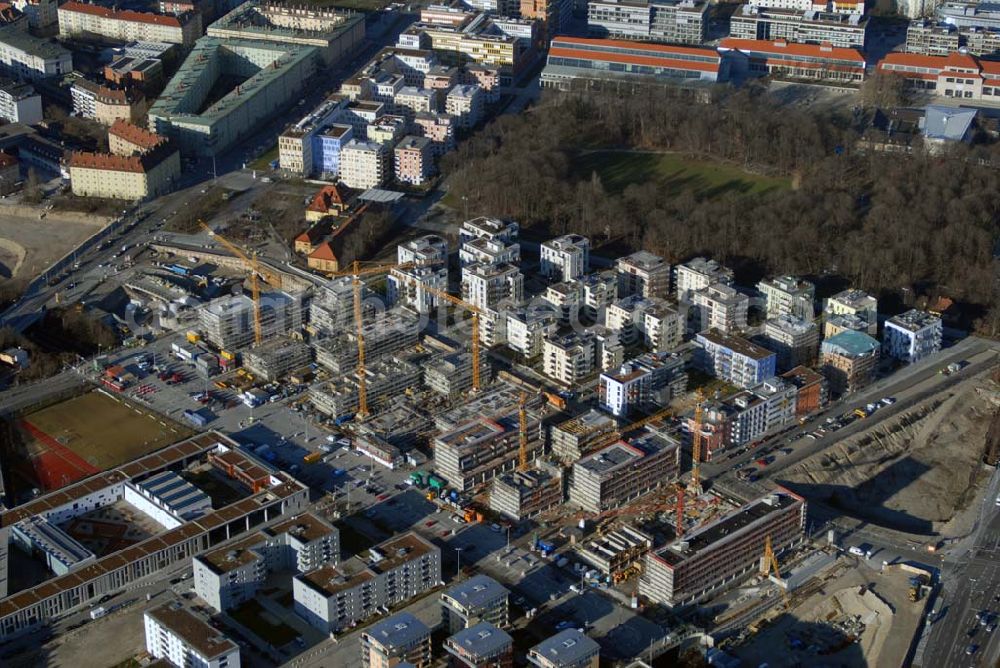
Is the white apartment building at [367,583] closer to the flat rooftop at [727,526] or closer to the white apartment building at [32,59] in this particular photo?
the flat rooftop at [727,526]

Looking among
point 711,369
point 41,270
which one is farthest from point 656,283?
point 41,270

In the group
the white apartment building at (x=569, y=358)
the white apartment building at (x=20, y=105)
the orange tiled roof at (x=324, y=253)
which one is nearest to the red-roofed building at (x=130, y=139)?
the white apartment building at (x=20, y=105)

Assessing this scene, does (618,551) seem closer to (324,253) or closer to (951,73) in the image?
(324,253)

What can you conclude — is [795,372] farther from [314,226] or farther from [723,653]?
[314,226]

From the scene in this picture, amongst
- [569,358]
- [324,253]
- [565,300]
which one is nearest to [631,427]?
[569,358]

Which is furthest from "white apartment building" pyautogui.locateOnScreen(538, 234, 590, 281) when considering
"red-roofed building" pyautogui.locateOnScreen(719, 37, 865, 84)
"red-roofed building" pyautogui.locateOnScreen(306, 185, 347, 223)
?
"red-roofed building" pyautogui.locateOnScreen(719, 37, 865, 84)

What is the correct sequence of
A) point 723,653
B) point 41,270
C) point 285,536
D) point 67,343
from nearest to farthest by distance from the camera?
1. point 723,653
2. point 285,536
3. point 67,343
4. point 41,270
